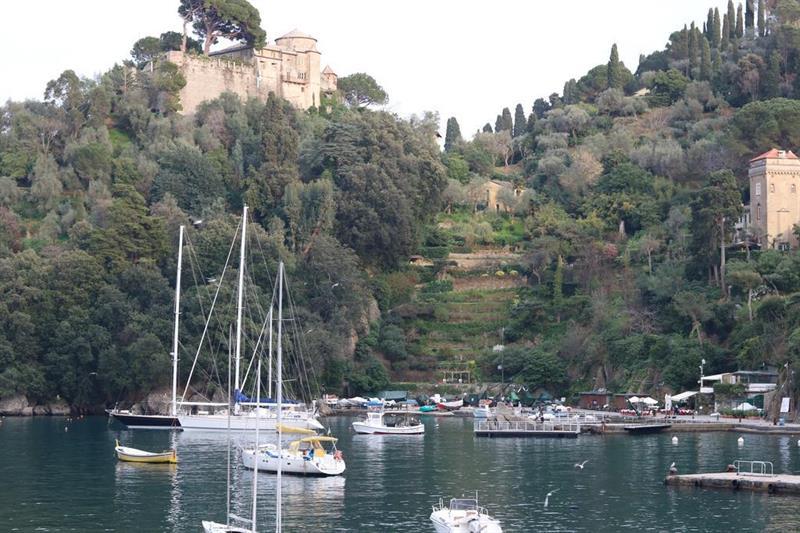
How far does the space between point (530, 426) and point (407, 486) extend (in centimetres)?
2630

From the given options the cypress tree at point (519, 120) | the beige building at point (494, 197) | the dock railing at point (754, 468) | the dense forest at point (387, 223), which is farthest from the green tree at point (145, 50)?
the dock railing at point (754, 468)

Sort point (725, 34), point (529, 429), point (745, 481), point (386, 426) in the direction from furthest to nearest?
point (725, 34) < point (386, 426) < point (529, 429) < point (745, 481)

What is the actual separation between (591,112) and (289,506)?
335ft

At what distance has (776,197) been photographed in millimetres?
102062

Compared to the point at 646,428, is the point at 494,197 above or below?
above

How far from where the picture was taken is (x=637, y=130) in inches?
5359

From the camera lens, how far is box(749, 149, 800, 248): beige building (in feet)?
332

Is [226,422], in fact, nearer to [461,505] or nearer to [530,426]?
[530,426]

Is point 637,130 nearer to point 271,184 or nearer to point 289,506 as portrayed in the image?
point 271,184

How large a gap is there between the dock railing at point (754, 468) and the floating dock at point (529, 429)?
19.3 m

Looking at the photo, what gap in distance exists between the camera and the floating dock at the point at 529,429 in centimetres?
7806

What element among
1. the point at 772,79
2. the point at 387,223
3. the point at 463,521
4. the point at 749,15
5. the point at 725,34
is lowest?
the point at 463,521

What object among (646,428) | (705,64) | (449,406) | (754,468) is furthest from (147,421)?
(705,64)

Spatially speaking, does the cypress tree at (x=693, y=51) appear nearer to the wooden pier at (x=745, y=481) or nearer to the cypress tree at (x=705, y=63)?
the cypress tree at (x=705, y=63)
